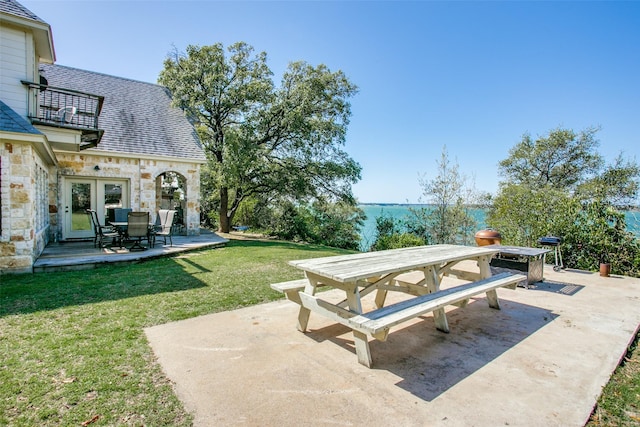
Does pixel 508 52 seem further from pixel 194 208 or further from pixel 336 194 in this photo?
pixel 194 208

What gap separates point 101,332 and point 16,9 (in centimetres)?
805

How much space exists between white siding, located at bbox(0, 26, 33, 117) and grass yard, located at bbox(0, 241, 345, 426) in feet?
13.1

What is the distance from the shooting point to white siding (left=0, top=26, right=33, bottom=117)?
263 inches

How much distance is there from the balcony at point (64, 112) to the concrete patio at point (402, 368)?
6706 millimetres

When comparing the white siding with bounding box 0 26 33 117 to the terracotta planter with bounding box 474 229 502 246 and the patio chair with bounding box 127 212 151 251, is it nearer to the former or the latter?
the patio chair with bounding box 127 212 151 251

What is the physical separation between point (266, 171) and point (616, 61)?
13268 millimetres

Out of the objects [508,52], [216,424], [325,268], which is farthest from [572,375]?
[508,52]

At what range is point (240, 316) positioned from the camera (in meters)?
3.93

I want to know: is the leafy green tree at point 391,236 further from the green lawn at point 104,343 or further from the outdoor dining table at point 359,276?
the outdoor dining table at point 359,276

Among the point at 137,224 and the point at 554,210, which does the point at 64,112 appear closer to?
the point at 137,224

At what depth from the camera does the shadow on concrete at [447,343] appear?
2592 mm

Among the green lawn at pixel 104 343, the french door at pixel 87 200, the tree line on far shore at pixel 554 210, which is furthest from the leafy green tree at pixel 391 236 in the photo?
the french door at pixel 87 200

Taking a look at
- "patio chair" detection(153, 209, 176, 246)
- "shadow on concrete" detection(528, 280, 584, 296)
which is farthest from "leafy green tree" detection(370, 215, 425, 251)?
"patio chair" detection(153, 209, 176, 246)

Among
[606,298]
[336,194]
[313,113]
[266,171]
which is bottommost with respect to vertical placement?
[606,298]
